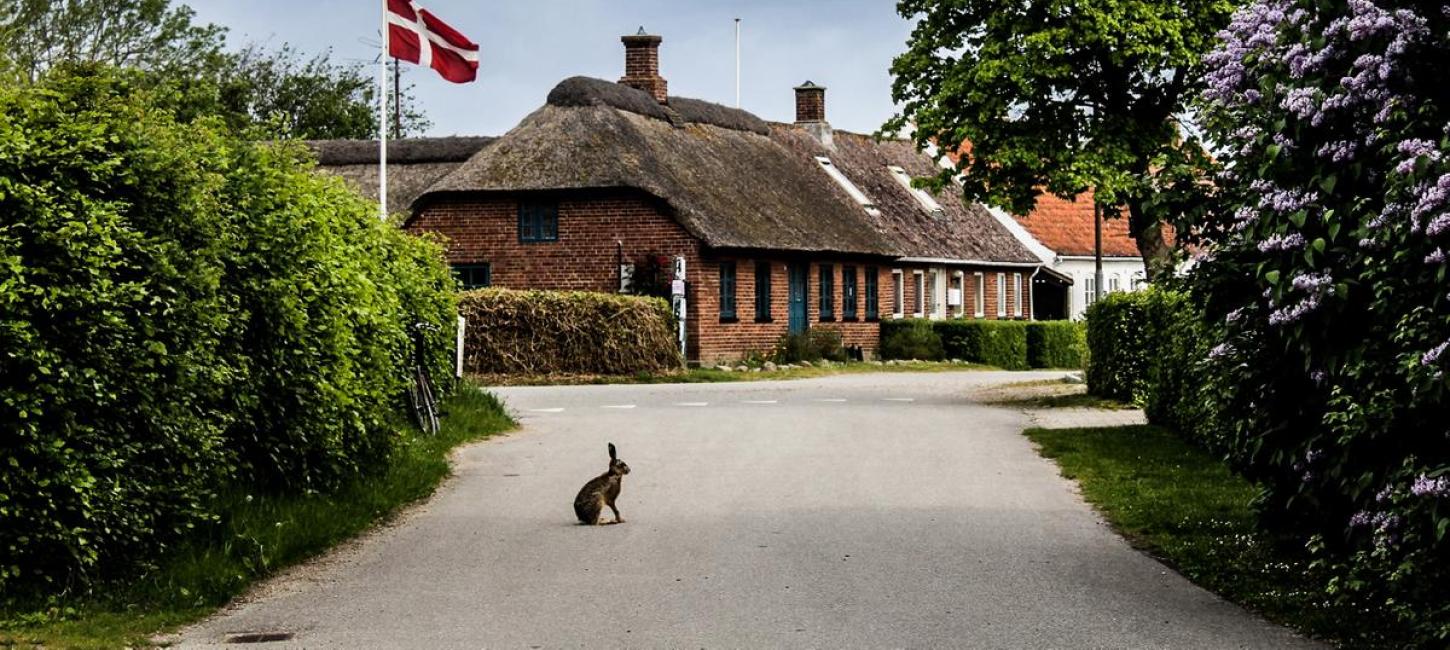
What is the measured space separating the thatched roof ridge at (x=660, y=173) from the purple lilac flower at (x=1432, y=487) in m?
34.4

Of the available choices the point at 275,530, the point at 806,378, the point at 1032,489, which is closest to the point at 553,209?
the point at 806,378

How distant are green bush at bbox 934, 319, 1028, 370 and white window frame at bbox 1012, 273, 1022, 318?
30.9ft

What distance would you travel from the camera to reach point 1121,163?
29.5 metres

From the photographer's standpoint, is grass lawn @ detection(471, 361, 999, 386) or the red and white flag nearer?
the red and white flag

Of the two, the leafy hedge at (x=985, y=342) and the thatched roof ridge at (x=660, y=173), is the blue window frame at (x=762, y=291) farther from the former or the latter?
the leafy hedge at (x=985, y=342)

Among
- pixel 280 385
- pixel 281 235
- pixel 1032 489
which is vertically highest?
pixel 281 235

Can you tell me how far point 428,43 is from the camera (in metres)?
32.6

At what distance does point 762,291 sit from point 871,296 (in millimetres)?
6608

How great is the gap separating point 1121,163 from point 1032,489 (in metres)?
14.5

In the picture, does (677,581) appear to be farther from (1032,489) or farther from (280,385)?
(1032,489)

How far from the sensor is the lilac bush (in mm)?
7906

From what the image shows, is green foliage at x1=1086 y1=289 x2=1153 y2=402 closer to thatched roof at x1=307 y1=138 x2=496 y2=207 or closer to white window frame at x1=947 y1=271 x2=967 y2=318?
white window frame at x1=947 y1=271 x2=967 y2=318

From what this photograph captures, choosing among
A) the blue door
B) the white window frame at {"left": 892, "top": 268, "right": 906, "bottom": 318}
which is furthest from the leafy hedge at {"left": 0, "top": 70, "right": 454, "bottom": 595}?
the white window frame at {"left": 892, "top": 268, "right": 906, "bottom": 318}

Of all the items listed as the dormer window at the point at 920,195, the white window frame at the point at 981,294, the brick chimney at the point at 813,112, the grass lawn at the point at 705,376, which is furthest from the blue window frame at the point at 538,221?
the white window frame at the point at 981,294
